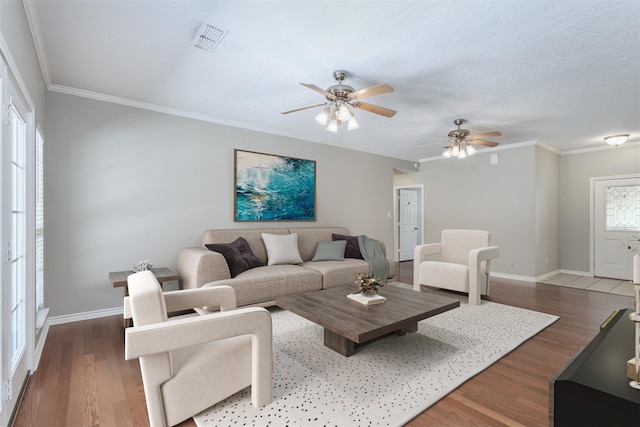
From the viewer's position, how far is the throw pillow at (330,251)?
4.57 meters

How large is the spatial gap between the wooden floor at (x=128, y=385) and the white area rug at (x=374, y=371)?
95 millimetres

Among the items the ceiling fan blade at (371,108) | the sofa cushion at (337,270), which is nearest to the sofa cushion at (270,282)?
the sofa cushion at (337,270)

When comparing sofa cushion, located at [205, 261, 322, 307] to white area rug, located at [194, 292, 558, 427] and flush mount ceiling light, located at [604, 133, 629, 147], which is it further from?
flush mount ceiling light, located at [604, 133, 629, 147]

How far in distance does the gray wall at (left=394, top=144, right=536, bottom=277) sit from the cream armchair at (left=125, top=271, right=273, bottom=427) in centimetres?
545

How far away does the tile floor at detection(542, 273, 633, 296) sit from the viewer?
476 centimetres

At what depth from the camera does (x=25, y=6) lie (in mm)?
1950

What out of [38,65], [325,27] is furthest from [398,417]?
[38,65]

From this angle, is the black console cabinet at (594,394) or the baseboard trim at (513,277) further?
the baseboard trim at (513,277)

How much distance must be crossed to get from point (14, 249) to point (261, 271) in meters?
2.13

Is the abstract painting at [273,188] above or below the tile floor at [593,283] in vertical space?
above

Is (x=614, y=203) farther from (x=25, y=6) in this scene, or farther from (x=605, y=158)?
(x=25, y=6)

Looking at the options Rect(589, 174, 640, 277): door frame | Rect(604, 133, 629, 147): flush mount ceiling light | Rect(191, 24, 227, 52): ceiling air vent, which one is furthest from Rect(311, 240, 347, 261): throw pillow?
Rect(589, 174, 640, 277): door frame

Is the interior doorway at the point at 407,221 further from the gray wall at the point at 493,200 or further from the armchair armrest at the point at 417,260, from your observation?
the armchair armrest at the point at 417,260

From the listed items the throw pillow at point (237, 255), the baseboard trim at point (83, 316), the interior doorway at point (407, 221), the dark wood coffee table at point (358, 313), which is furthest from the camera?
the interior doorway at point (407, 221)
